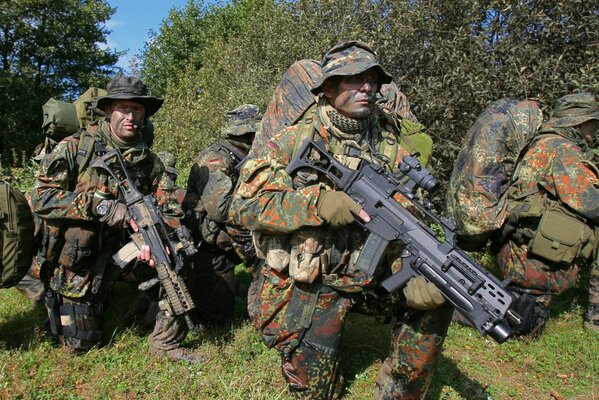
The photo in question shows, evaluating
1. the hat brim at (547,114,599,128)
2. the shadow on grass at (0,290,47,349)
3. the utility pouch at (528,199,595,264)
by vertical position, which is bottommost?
the shadow on grass at (0,290,47,349)

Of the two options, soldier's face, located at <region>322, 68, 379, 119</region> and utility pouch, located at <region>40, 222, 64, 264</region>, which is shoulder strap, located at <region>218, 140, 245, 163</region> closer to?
utility pouch, located at <region>40, 222, 64, 264</region>

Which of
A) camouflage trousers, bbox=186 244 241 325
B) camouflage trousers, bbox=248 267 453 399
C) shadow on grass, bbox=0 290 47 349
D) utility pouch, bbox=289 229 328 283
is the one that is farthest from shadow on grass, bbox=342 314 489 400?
shadow on grass, bbox=0 290 47 349

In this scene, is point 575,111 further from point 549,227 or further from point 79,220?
point 79,220

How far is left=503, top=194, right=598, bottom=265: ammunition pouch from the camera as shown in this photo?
493 centimetres

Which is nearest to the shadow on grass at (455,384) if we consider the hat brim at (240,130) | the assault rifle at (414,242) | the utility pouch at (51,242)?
the assault rifle at (414,242)

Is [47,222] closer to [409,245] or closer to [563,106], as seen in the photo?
[409,245]

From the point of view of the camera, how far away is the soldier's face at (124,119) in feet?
14.9

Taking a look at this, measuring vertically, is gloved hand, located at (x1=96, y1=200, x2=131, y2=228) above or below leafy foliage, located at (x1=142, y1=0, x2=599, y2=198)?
below

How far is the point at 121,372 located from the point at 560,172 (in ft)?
14.4

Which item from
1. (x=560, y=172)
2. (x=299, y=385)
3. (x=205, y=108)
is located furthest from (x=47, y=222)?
(x=205, y=108)

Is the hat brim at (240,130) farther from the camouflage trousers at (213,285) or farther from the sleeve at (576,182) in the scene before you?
the sleeve at (576,182)

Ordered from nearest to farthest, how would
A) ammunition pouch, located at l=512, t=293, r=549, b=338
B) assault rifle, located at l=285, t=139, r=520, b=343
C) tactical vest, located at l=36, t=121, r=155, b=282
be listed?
assault rifle, located at l=285, t=139, r=520, b=343 → tactical vest, located at l=36, t=121, r=155, b=282 → ammunition pouch, located at l=512, t=293, r=549, b=338

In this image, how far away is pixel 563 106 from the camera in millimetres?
5258

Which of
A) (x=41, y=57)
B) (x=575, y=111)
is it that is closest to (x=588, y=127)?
(x=575, y=111)
